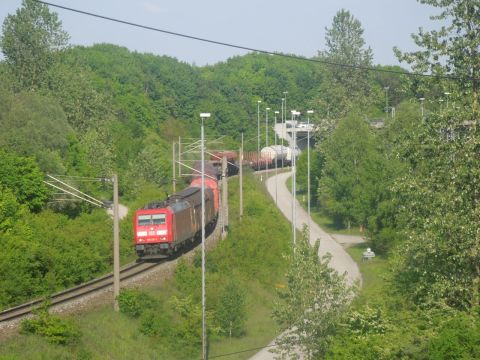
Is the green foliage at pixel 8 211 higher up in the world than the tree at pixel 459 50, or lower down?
lower down

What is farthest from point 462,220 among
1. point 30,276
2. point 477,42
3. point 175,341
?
point 30,276

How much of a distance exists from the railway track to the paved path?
7.75 m

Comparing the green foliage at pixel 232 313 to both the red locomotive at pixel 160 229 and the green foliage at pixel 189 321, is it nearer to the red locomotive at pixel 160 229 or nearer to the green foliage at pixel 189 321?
the green foliage at pixel 189 321

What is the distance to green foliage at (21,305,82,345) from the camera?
99.8 feet

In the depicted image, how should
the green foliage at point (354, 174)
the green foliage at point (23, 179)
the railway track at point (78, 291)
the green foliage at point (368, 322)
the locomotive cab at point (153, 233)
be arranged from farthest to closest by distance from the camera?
the green foliage at point (354, 174) → the green foliage at point (23, 179) → the locomotive cab at point (153, 233) → the railway track at point (78, 291) → the green foliage at point (368, 322)

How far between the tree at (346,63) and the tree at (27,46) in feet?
99.3

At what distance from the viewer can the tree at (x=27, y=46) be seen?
8112 centimetres

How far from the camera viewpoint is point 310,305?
3197 cm

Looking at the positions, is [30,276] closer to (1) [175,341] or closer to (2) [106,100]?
(1) [175,341]

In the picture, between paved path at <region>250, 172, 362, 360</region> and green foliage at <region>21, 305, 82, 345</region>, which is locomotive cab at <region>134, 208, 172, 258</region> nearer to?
paved path at <region>250, 172, 362, 360</region>

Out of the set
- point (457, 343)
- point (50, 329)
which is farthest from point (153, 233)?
point (457, 343)

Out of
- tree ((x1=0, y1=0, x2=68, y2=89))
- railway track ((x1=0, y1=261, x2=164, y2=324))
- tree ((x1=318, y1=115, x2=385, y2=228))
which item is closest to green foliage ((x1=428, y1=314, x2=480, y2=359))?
railway track ((x1=0, y1=261, x2=164, y2=324))

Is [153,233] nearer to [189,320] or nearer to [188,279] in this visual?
[188,279]

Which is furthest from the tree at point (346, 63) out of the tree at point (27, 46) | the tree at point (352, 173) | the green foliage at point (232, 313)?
Answer: the green foliage at point (232, 313)
